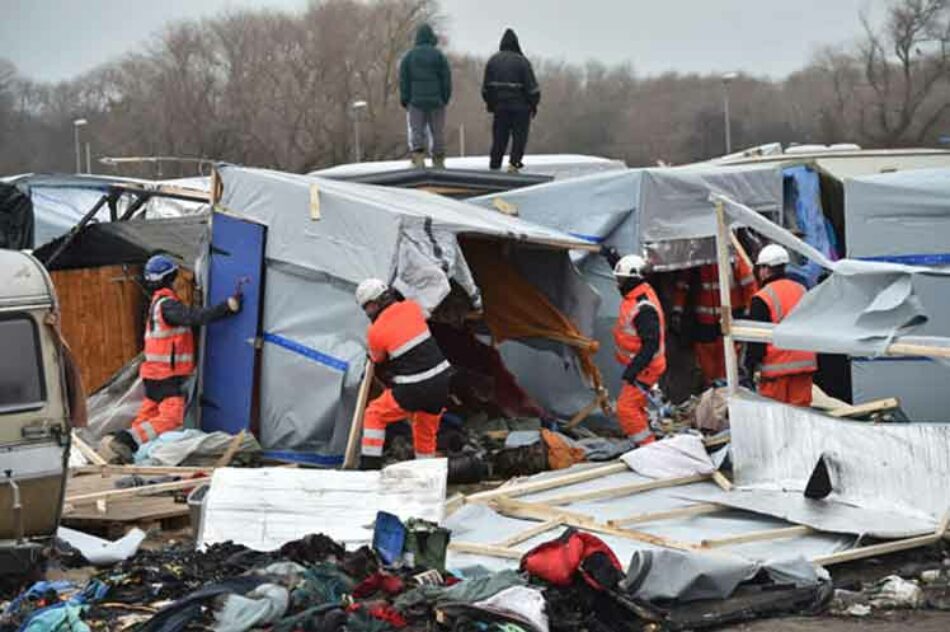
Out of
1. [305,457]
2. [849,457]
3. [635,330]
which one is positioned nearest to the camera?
[849,457]

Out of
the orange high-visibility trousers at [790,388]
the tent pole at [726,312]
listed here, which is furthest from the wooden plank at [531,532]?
the orange high-visibility trousers at [790,388]

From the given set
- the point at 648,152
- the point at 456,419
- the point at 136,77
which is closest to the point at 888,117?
the point at 648,152

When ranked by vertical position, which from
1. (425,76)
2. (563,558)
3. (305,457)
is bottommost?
(305,457)

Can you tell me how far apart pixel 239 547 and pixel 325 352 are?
4.23m

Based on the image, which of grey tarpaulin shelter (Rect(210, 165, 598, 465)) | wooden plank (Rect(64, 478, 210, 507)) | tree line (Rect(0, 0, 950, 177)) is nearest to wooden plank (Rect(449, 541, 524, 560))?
wooden plank (Rect(64, 478, 210, 507))

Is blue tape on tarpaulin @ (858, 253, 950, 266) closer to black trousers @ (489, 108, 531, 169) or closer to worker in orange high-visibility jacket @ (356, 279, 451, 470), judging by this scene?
worker in orange high-visibility jacket @ (356, 279, 451, 470)

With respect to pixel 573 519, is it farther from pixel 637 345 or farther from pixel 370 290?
pixel 637 345

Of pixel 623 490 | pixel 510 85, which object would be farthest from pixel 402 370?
pixel 510 85

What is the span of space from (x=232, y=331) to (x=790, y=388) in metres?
4.85

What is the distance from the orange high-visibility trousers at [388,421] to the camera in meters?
12.1

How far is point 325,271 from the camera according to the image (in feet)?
43.5

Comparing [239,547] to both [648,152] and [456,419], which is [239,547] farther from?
A: [648,152]

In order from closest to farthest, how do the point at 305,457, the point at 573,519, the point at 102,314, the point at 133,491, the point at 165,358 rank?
the point at 573,519
the point at 133,491
the point at 305,457
the point at 165,358
the point at 102,314

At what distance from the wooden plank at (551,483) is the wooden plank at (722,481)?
70 centimetres
